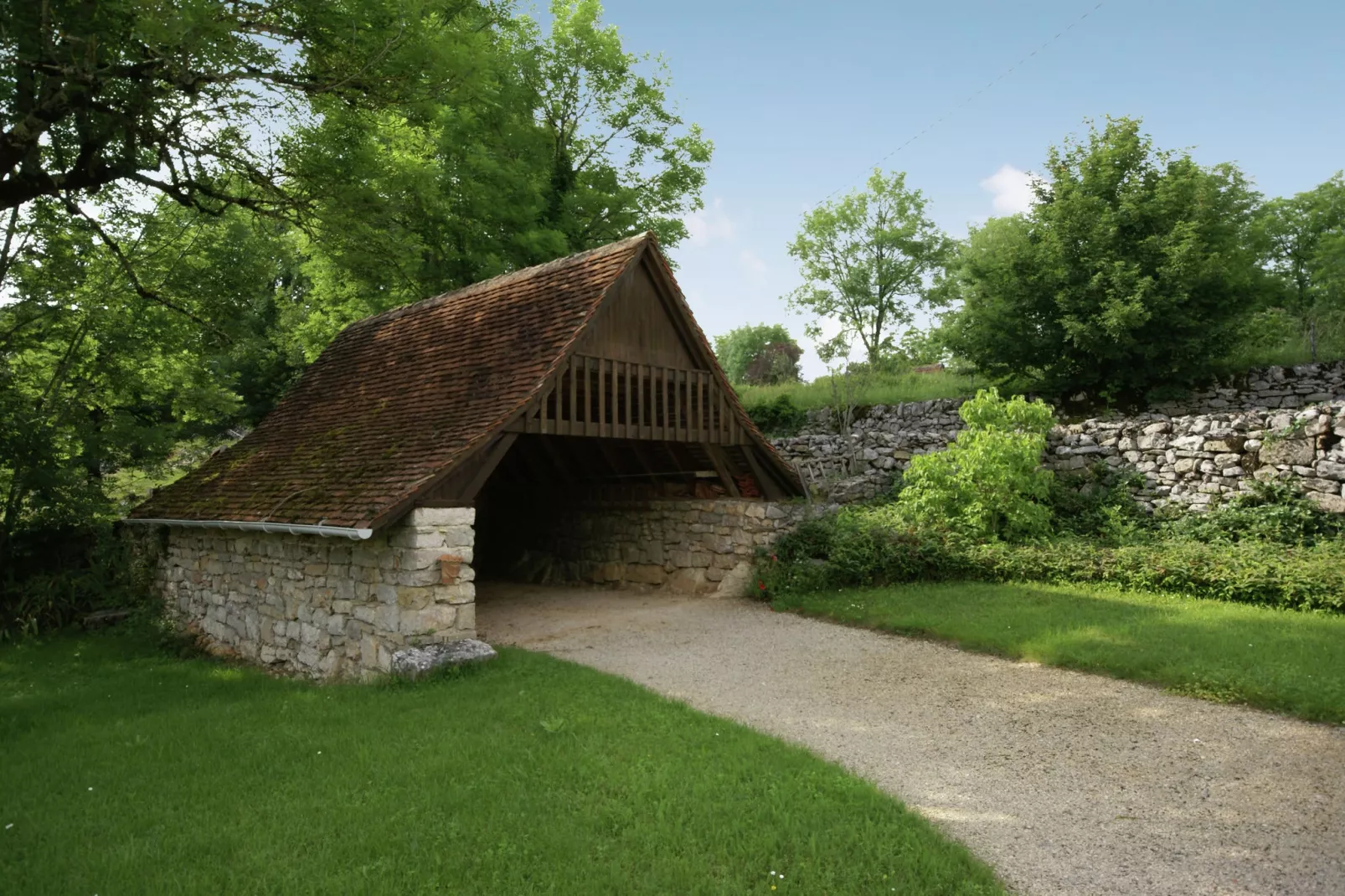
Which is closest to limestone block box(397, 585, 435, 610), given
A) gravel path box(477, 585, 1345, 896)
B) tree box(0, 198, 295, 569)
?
gravel path box(477, 585, 1345, 896)

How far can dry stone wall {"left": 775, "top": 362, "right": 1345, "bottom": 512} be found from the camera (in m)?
9.91

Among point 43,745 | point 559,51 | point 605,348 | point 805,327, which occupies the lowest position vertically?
point 43,745

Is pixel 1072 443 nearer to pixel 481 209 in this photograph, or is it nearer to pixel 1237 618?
pixel 1237 618

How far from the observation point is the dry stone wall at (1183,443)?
9.91 meters

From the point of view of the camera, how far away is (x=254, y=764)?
5.02m

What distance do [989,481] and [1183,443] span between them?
288cm

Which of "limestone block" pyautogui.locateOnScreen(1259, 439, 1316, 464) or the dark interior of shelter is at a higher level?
"limestone block" pyautogui.locateOnScreen(1259, 439, 1316, 464)

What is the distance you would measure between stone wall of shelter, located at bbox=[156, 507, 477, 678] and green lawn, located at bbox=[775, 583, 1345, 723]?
4476 millimetres

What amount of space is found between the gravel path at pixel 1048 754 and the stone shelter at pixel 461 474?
2.13 meters

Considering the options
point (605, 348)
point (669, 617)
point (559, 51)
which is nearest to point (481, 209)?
point (559, 51)

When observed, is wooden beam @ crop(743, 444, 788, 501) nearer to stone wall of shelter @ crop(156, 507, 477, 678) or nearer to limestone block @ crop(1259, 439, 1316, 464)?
stone wall of shelter @ crop(156, 507, 477, 678)

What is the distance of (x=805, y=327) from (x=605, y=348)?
1876 cm

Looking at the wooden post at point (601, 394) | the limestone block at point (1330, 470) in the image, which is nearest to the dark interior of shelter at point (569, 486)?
the wooden post at point (601, 394)

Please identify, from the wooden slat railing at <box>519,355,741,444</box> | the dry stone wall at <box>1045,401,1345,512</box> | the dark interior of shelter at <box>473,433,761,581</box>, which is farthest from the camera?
the dark interior of shelter at <box>473,433,761,581</box>
